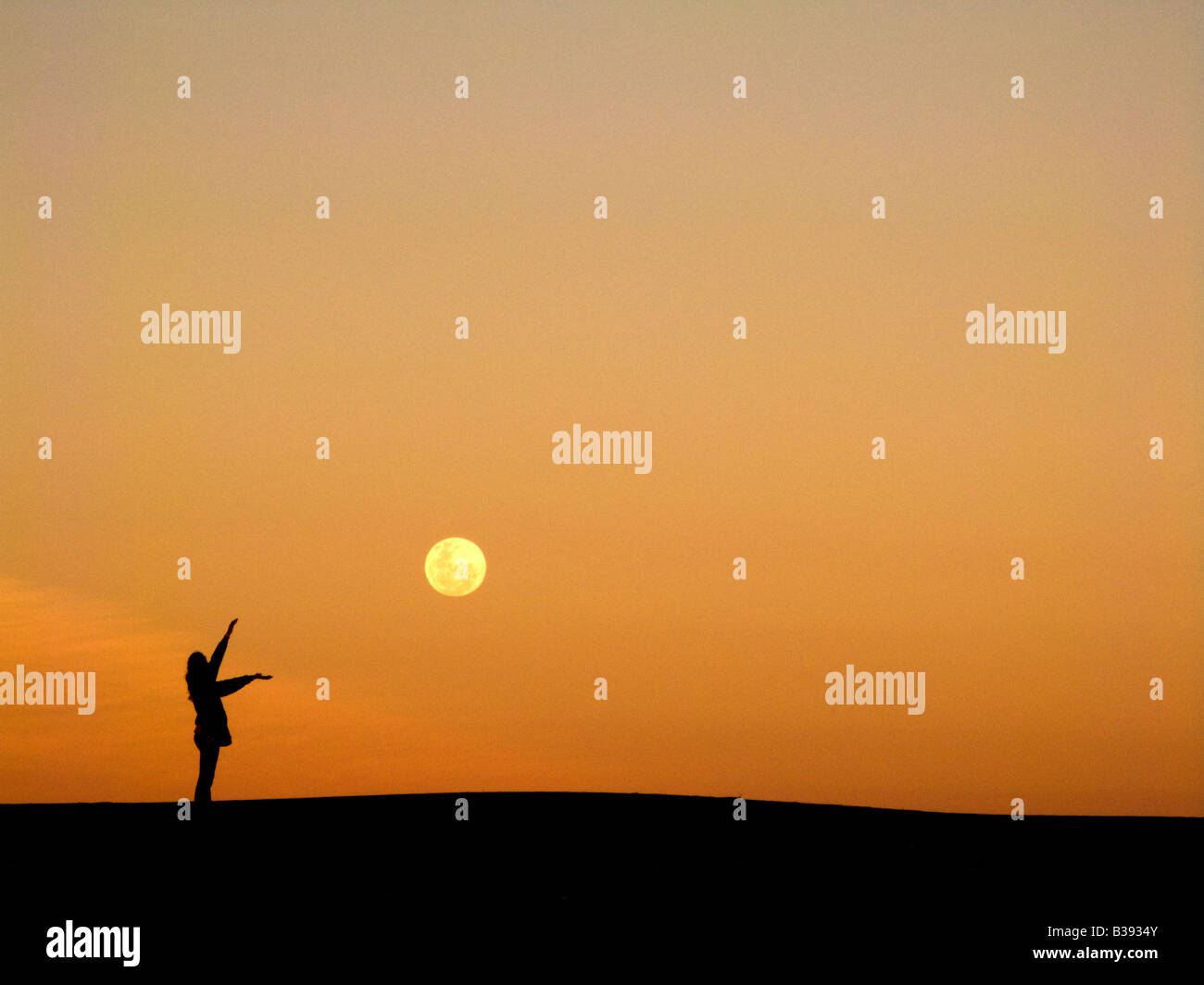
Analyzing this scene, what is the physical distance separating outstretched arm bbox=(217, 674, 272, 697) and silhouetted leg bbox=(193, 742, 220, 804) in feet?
2.13

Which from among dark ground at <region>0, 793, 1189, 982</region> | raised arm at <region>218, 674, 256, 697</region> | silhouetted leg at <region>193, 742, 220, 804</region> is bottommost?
dark ground at <region>0, 793, 1189, 982</region>

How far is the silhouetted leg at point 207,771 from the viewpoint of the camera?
50.5 feet

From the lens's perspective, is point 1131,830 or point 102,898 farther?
point 1131,830

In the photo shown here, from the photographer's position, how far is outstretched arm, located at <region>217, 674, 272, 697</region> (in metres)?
15.8

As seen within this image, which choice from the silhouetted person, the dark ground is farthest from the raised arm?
the dark ground

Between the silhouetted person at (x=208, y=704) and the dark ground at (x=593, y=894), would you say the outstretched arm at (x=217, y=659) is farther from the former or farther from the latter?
the dark ground at (x=593, y=894)

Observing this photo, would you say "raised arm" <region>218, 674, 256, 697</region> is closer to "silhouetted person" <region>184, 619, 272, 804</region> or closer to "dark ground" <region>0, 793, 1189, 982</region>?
"silhouetted person" <region>184, 619, 272, 804</region>

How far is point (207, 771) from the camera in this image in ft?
50.5

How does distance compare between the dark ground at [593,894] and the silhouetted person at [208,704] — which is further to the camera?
the silhouetted person at [208,704]

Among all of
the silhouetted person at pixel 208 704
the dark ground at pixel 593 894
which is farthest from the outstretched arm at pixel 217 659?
the dark ground at pixel 593 894
